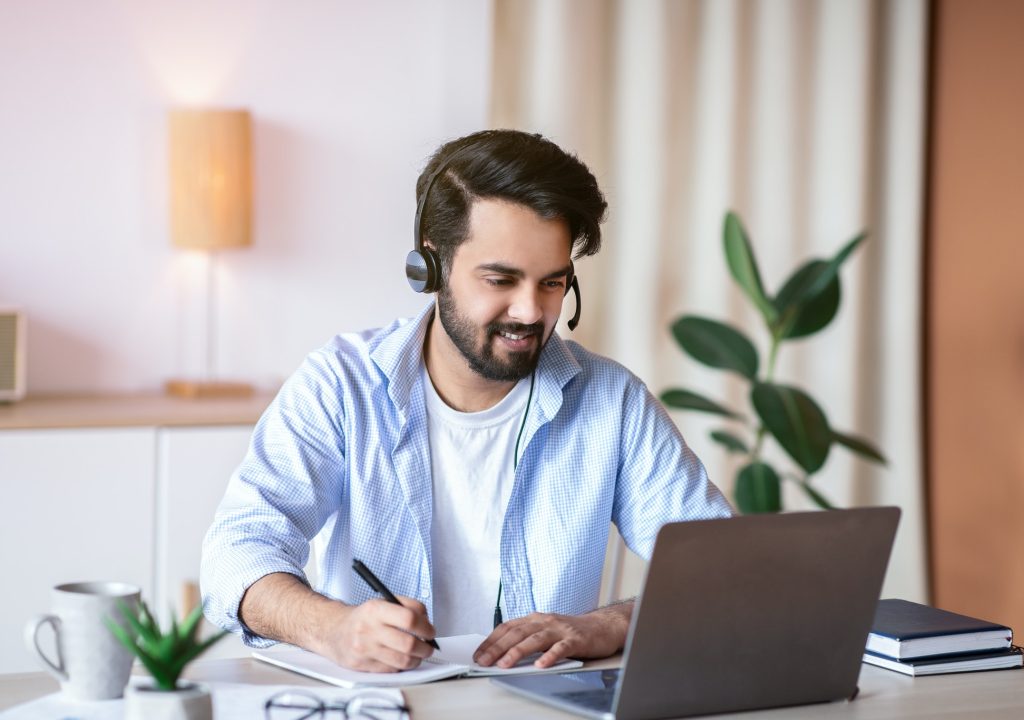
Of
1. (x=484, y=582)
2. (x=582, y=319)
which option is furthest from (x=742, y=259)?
(x=484, y=582)

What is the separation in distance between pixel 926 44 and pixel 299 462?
8.89ft

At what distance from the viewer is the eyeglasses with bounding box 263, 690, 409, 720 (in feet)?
3.79

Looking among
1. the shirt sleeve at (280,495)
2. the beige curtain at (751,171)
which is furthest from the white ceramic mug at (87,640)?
the beige curtain at (751,171)

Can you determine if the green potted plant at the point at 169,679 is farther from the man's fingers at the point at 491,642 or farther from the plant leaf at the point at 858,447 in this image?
the plant leaf at the point at 858,447

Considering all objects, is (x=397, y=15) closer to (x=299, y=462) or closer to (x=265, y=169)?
(x=265, y=169)

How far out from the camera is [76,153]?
306cm

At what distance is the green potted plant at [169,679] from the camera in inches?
38.3

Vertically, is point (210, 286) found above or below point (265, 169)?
below

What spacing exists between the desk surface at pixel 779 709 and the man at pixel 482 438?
363mm

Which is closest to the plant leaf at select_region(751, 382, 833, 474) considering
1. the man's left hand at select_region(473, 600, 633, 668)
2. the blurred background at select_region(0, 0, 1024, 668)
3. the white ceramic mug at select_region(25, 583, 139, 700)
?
the blurred background at select_region(0, 0, 1024, 668)

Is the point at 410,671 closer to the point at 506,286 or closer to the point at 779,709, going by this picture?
the point at 779,709

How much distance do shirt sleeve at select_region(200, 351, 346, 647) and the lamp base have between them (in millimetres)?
1324

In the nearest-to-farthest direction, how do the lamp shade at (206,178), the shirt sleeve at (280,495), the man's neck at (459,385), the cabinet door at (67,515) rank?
the shirt sleeve at (280,495) → the man's neck at (459,385) → the cabinet door at (67,515) → the lamp shade at (206,178)

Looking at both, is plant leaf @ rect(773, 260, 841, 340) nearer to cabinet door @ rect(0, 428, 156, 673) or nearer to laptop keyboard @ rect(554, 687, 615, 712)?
cabinet door @ rect(0, 428, 156, 673)
